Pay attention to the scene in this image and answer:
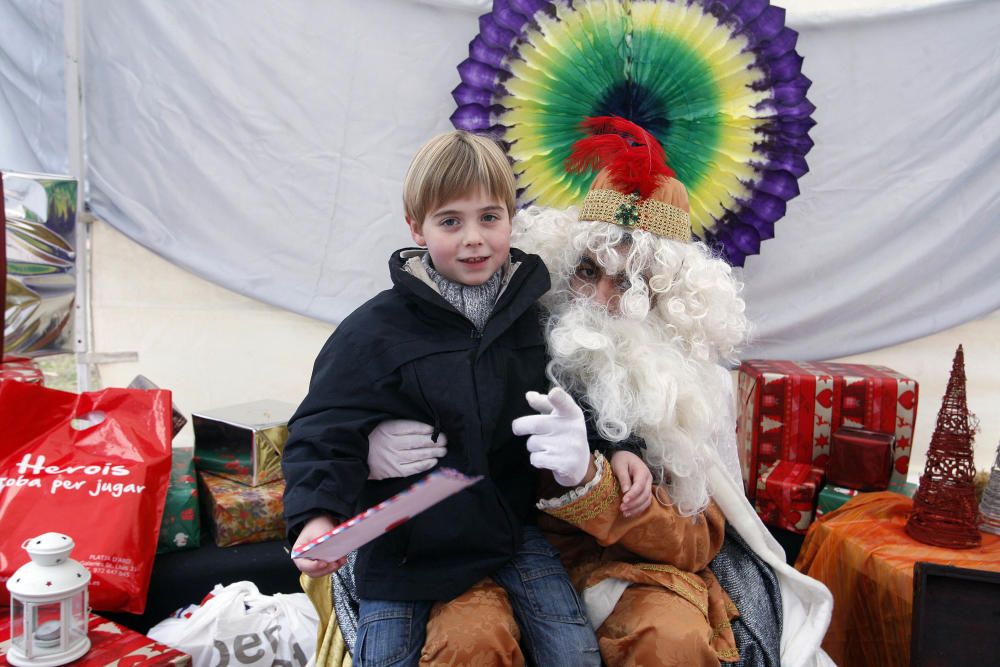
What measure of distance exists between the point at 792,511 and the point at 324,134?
175cm

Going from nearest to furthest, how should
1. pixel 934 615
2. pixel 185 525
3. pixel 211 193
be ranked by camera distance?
pixel 934 615, pixel 185 525, pixel 211 193

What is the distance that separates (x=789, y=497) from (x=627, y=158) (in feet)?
3.39

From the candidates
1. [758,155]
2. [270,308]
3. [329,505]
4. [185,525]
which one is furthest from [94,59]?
[758,155]

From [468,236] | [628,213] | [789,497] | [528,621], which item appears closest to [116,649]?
[528,621]

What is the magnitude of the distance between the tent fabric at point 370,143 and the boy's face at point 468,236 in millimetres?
979

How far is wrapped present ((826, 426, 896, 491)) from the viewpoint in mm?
1994

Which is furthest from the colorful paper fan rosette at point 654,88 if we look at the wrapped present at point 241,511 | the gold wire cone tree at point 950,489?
the wrapped present at point 241,511

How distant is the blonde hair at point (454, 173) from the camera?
143 cm

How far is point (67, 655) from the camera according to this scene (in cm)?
150

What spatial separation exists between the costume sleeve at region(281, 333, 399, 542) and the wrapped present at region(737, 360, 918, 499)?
123cm

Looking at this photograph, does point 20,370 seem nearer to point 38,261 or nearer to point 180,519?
point 38,261

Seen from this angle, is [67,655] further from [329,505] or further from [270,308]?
[270,308]

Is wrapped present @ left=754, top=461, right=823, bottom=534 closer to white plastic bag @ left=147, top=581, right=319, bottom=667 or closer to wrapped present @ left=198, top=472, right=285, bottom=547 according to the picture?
white plastic bag @ left=147, top=581, right=319, bottom=667

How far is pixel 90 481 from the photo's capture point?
1.77 meters
